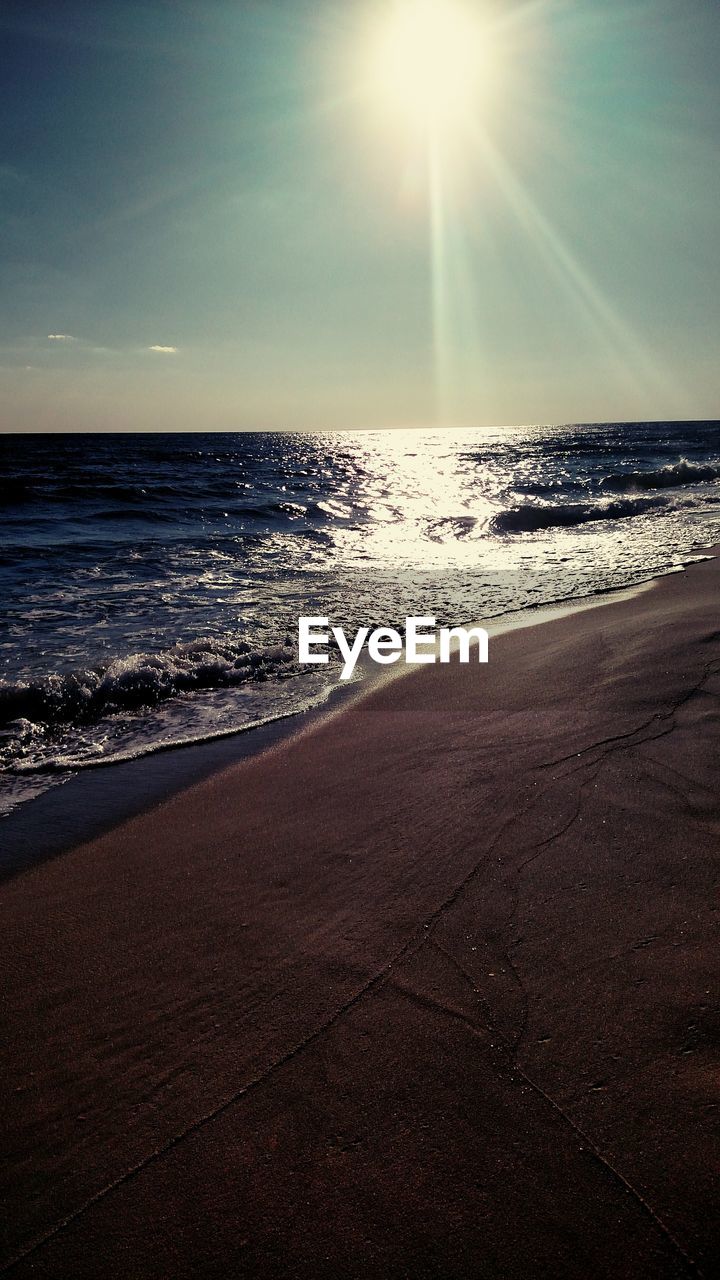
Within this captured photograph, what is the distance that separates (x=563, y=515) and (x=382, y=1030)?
58.1 ft

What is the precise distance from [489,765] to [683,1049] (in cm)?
193

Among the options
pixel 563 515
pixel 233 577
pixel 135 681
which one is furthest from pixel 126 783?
pixel 563 515

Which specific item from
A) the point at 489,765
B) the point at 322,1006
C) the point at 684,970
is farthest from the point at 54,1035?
the point at 489,765

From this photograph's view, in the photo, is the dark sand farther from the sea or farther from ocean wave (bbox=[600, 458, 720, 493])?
ocean wave (bbox=[600, 458, 720, 493])

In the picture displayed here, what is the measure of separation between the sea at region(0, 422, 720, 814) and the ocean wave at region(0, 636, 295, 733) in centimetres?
2

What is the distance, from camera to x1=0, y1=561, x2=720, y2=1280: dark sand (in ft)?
4.75

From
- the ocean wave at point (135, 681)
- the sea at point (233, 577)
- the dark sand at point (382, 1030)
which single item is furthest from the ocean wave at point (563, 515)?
the dark sand at point (382, 1030)

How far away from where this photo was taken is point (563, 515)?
18.2 metres

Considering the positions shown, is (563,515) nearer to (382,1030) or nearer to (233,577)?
(233,577)

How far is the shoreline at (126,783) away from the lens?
330 centimetres

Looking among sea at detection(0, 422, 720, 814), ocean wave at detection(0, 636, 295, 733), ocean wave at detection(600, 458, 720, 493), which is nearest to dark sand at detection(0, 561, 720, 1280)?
sea at detection(0, 422, 720, 814)

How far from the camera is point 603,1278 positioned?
1327 mm

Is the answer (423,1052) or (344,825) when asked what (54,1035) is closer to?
(423,1052)

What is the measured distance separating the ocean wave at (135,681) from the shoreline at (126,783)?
0.94 metres
